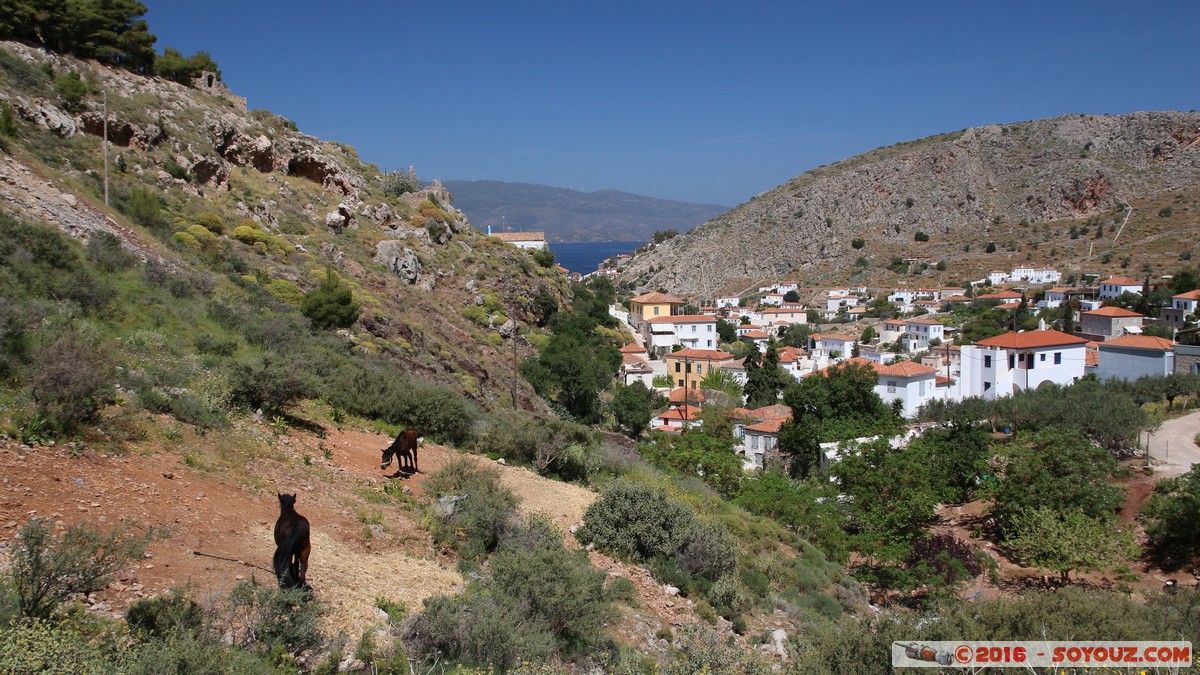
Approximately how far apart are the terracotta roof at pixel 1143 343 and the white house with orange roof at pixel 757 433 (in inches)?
819

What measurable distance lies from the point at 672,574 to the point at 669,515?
105cm

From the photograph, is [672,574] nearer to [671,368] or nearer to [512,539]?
[512,539]

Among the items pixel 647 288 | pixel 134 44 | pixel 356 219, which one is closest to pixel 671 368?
pixel 356 219

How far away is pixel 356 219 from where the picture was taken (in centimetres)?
3431

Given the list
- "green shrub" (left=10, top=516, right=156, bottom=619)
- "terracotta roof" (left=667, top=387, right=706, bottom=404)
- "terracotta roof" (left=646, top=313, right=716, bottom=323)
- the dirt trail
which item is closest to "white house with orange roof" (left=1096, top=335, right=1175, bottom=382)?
"terracotta roof" (left=667, top=387, right=706, bottom=404)

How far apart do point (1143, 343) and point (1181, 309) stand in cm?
2033

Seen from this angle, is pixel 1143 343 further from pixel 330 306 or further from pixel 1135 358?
pixel 330 306

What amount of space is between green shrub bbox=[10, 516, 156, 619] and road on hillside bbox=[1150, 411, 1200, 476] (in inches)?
1169

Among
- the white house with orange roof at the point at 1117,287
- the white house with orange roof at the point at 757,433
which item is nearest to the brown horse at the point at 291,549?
the white house with orange roof at the point at 757,433

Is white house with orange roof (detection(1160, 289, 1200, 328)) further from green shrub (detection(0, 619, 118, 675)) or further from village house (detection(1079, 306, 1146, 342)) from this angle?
green shrub (detection(0, 619, 118, 675))

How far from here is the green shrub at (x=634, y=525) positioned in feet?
32.9

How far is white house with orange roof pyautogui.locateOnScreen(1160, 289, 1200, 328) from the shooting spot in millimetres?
52375

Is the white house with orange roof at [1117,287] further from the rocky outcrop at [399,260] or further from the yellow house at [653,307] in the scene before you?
the rocky outcrop at [399,260]

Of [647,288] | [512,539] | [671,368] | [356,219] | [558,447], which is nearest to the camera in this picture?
[512,539]
